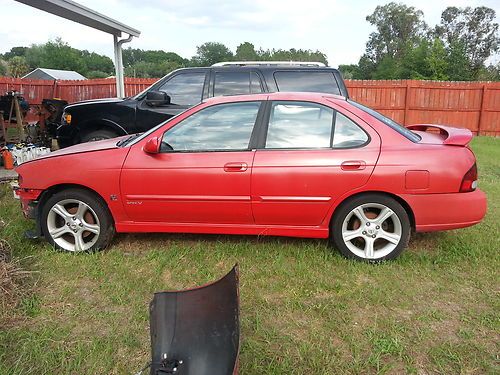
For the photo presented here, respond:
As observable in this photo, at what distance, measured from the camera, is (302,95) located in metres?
3.83

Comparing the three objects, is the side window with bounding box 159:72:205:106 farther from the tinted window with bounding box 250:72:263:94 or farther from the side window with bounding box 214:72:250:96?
the tinted window with bounding box 250:72:263:94

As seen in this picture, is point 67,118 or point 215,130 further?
point 67,118

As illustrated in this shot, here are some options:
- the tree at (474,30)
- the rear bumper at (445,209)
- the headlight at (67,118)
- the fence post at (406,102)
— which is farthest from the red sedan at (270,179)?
the tree at (474,30)

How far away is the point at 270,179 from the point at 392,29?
66.8 m

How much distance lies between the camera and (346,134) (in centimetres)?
362

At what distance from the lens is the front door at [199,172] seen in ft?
11.9

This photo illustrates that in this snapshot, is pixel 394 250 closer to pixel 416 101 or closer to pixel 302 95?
pixel 302 95

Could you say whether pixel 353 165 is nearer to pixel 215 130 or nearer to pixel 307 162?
pixel 307 162

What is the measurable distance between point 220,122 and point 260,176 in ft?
2.19

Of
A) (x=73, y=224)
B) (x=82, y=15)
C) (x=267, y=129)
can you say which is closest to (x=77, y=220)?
A: (x=73, y=224)

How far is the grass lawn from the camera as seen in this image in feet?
8.02

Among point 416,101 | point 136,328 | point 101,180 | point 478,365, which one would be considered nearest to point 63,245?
point 101,180

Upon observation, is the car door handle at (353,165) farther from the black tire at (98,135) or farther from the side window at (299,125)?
the black tire at (98,135)

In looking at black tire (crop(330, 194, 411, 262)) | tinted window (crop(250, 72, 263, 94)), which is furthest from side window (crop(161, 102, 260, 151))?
tinted window (crop(250, 72, 263, 94))
